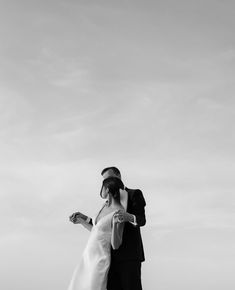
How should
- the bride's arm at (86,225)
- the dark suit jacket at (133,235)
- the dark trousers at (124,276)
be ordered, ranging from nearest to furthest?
the dark trousers at (124,276), the dark suit jacket at (133,235), the bride's arm at (86,225)

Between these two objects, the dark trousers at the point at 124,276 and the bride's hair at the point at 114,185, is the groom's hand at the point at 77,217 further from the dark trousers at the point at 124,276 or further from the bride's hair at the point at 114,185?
the dark trousers at the point at 124,276

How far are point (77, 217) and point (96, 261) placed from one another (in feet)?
2.51

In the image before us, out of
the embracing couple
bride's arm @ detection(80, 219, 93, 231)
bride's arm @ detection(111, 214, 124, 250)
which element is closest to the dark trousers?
the embracing couple

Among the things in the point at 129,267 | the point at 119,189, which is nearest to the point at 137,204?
the point at 119,189

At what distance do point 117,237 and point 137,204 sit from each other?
1.53 feet

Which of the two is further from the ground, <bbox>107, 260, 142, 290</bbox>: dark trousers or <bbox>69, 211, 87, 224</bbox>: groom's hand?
<bbox>69, 211, 87, 224</bbox>: groom's hand

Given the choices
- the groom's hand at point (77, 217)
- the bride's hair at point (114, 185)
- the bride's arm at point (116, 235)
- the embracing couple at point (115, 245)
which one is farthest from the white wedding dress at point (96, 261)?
the groom's hand at point (77, 217)

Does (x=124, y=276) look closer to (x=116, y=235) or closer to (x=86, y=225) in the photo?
(x=116, y=235)

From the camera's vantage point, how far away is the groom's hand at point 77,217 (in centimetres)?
690

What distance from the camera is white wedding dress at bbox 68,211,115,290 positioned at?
20.8ft

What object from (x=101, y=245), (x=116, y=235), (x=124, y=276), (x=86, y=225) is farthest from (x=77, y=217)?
(x=124, y=276)

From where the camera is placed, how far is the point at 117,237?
20.6 feet

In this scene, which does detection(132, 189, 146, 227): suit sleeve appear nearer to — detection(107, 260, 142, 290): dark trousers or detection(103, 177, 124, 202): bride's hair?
detection(103, 177, 124, 202): bride's hair

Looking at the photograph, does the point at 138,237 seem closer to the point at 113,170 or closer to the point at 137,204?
the point at 137,204
